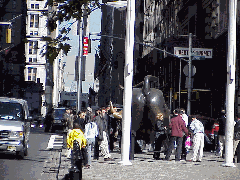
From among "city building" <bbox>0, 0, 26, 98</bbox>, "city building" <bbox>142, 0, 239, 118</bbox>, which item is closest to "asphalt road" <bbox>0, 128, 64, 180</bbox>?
"city building" <bbox>142, 0, 239, 118</bbox>

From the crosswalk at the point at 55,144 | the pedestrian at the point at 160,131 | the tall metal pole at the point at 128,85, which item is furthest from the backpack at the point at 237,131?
the crosswalk at the point at 55,144

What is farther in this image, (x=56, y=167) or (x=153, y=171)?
(x=56, y=167)

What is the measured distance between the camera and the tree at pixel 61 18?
31.0 ft

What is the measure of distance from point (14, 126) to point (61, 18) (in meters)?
11.8

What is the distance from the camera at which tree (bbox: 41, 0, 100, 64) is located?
9.45m

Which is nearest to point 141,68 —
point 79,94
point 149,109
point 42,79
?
point 79,94

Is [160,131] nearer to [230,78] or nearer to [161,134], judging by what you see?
[161,134]

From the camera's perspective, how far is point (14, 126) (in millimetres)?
21047

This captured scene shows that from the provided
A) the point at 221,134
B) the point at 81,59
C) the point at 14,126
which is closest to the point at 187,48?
the point at 81,59

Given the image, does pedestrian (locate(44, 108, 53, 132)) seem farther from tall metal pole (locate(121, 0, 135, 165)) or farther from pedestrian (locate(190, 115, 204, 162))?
tall metal pole (locate(121, 0, 135, 165))

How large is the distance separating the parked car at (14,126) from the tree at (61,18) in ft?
35.2

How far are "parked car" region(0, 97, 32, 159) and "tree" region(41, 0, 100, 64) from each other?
1074 cm

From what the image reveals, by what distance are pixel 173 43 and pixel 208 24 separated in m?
6.02

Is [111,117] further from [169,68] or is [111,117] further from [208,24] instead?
[169,68]
